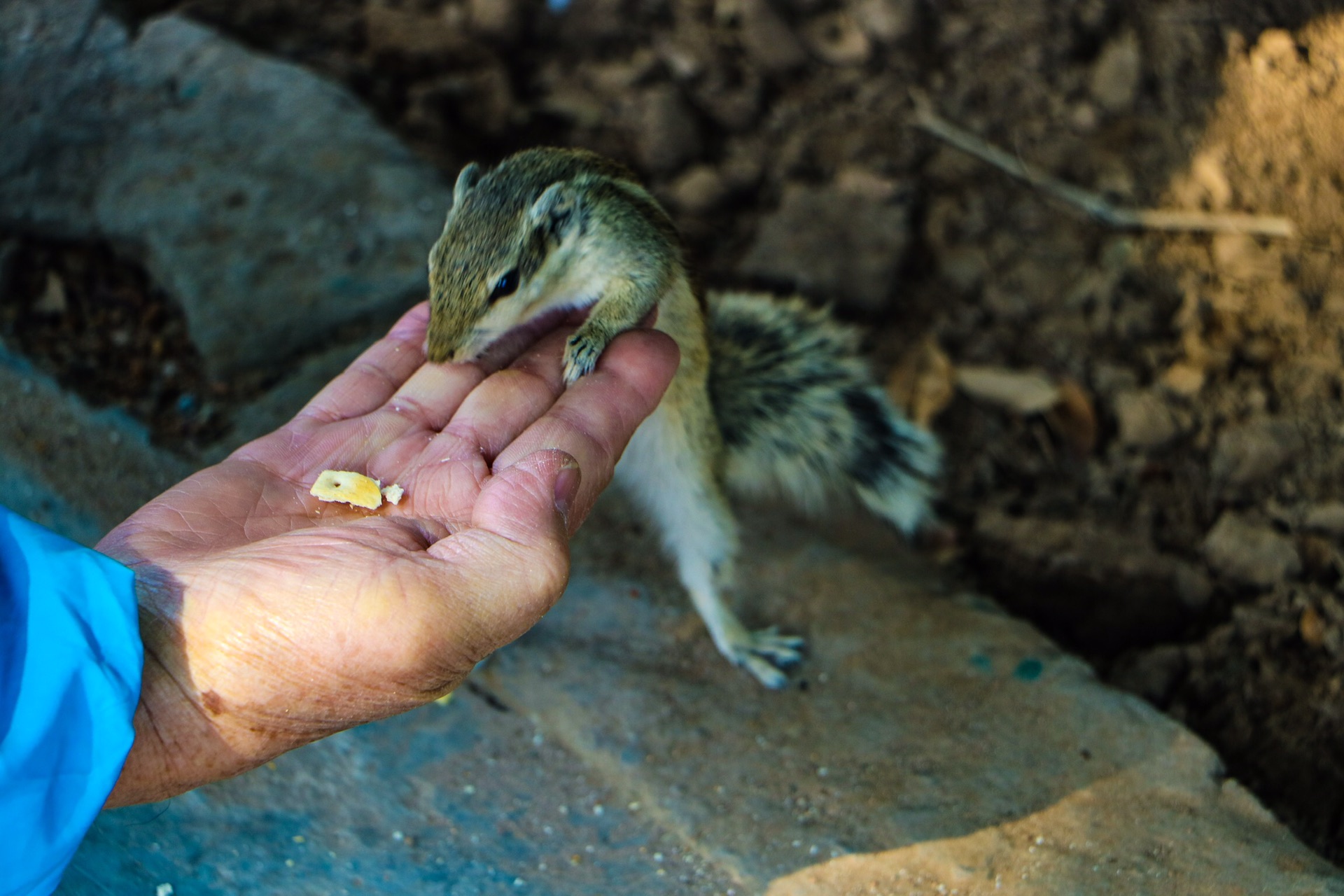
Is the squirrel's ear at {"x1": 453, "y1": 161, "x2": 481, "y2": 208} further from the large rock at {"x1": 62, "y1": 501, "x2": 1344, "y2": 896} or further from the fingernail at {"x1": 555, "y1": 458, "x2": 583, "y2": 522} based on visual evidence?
the large rock at {"x1": 62, "y1": 501, "x2": 1344, "y2": 896}

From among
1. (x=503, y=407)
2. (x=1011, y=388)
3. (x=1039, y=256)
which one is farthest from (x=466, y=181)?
(x=1039, y=256)

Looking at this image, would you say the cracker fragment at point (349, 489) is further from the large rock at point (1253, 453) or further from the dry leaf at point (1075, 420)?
the large rock at point (1253, 453)

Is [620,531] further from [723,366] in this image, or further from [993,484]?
[993,484]

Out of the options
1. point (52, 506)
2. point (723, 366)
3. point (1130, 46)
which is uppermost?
point (1130, 46)

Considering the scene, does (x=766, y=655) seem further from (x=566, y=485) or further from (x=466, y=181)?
(x=466, y=181)

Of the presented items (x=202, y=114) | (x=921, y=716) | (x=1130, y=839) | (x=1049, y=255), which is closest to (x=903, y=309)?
(x=1049, y=255)

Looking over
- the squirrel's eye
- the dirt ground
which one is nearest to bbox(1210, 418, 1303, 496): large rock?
the dirt ground
